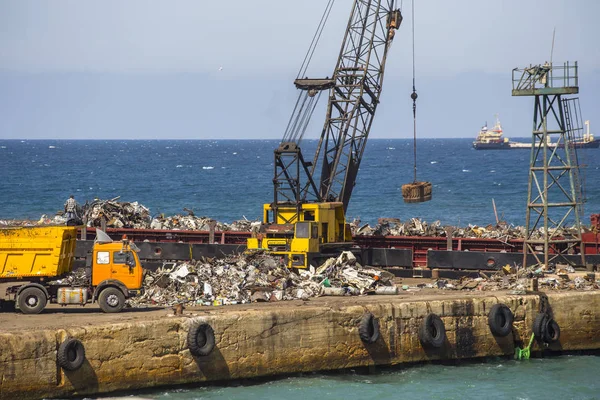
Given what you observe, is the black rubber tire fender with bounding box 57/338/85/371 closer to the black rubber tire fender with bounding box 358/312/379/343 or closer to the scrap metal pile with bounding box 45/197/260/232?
the black rubber tire fender with bounding box 358/312/379/343

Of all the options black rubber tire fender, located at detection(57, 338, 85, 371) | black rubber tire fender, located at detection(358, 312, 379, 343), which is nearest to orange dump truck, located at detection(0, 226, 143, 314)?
black rubber tire fender, located at detection(57, 338, 85, 371)

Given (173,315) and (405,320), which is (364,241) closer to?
(405,320)

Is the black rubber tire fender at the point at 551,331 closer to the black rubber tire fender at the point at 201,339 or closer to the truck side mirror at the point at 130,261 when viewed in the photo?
the black rubber tire fender at the point at 201,339

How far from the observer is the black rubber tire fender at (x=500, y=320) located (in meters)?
26.5

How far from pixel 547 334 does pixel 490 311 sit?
72.3 inches

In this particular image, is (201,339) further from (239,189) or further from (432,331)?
(239,189)

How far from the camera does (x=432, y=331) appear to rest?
2602 cm

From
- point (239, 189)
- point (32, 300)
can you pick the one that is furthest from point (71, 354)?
point (239, 189)

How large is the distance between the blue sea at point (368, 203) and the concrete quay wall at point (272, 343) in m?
0.41

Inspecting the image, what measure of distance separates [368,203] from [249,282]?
66468 millimetres

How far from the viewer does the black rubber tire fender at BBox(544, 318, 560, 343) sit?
27.0 metres

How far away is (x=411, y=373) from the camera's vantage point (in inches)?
1005

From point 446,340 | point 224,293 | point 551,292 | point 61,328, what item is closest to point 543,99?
point 551,292

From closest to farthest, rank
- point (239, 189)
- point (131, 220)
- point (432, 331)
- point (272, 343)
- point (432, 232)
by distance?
point (272, 343) < point (432, 331) < point (432, 232) < point (131, 220) < point (239, 189)
